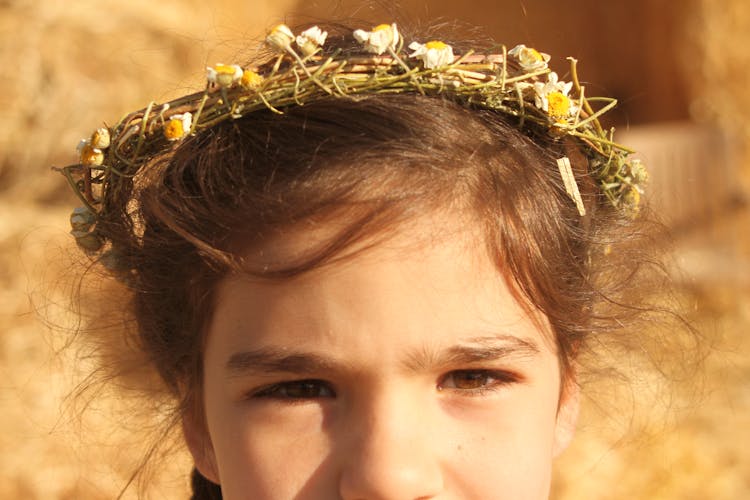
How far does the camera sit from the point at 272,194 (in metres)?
1.34

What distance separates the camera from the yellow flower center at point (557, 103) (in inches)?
56.2

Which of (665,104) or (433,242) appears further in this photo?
(665,104)

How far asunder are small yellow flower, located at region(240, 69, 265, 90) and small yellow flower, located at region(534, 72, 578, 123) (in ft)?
1.27

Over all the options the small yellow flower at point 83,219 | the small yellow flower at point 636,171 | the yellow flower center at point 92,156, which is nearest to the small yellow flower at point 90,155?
the yellow flower center at point 92,156

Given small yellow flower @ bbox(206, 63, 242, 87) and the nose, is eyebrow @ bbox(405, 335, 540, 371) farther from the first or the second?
small yellow flower @ bbox(206, 63, 242, 87)

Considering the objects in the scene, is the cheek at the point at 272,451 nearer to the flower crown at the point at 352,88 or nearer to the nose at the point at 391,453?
the nose at the point at 391,453

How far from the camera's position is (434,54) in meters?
1.37

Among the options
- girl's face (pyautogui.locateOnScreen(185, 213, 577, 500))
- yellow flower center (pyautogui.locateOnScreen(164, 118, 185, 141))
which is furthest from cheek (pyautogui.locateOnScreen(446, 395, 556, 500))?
yellow flower center (pyautogui.locateOnScreen(164, 118, 185, 141))

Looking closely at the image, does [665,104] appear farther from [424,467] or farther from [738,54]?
[424,467]

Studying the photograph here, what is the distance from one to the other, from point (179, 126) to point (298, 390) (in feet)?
1.29

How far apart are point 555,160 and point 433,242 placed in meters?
0.29

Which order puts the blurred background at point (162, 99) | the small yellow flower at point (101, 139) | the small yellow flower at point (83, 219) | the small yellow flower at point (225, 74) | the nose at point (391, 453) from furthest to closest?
1. the blurred background at point (162, 99)
2. the small yellow flower at point (83, 219)
3. the small yellow flower at point (101, 139)
4. the small yellow flower at point (225, 74)
5. the nose at point (391, 453)

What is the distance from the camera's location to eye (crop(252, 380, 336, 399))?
134 centimetres

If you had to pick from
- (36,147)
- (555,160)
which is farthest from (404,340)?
(36,147)
